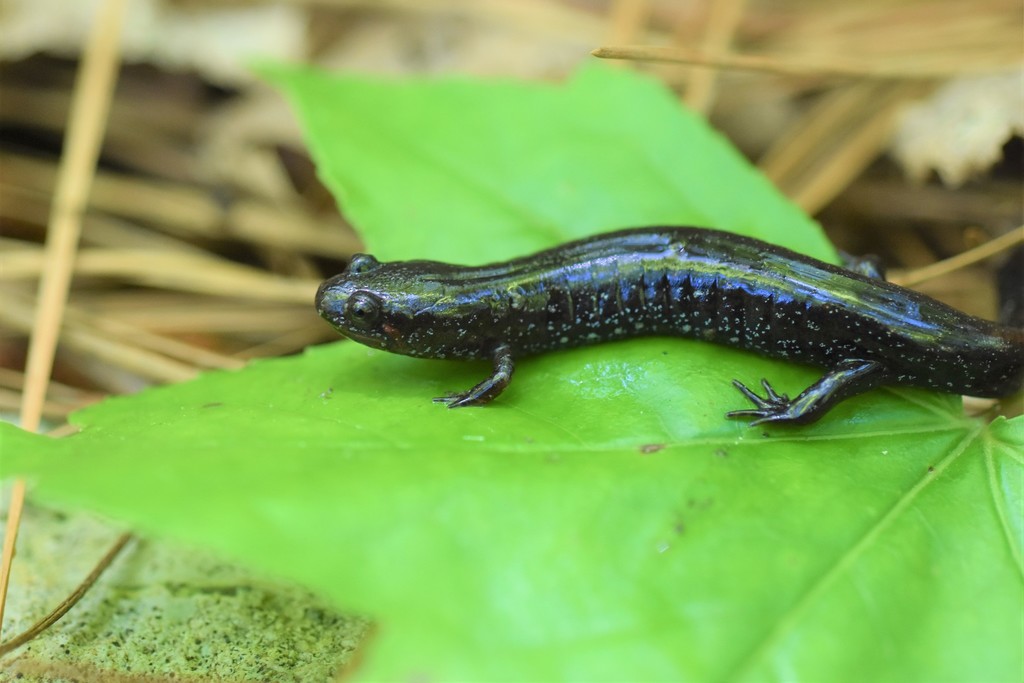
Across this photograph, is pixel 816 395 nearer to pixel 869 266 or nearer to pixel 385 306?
pixel 869 266

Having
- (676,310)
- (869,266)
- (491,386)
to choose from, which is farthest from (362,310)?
(869,266)

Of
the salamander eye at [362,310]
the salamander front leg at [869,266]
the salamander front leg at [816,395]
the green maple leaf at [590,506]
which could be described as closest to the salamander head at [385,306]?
the salamander eye at [362,310]

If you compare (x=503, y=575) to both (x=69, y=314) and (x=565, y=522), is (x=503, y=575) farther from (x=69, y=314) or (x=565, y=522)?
(x=69, y=314)

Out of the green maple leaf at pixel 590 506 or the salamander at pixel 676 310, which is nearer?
the green maple leaf at pixel 590 506

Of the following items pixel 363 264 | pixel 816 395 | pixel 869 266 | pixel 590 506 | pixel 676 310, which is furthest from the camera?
pixel 869 266

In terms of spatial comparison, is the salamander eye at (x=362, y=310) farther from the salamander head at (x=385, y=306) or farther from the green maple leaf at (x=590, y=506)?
A: the green maple leaf at (x=590, y=506)

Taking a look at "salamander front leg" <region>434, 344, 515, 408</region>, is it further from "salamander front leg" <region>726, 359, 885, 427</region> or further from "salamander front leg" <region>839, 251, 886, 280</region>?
"salamander front leg" <region>839, 251, 886, 280</region>

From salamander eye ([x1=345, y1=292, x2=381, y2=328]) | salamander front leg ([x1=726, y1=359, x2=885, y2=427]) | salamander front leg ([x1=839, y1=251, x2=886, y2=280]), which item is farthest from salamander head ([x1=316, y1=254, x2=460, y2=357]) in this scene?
salamander front leg ([x1=839, y1=251, x2=886, y2=280])
